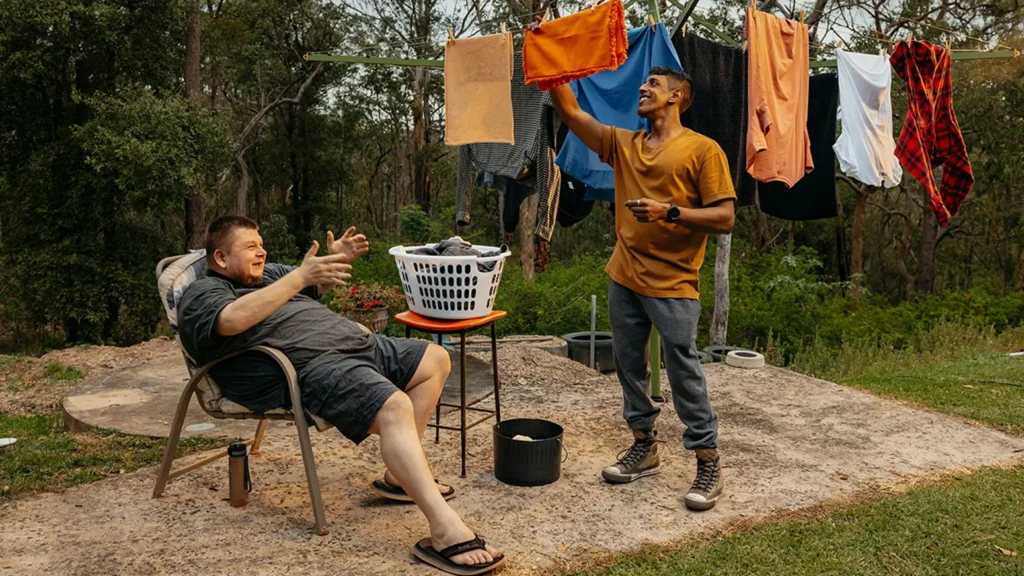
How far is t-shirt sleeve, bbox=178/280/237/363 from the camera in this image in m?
2.69

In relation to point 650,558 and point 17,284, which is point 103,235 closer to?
point 17,284

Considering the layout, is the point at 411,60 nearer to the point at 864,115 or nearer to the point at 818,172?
the point at 818,172

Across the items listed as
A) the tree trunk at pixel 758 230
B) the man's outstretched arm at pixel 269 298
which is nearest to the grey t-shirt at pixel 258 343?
the man's outstretched arm at pixel 269 298

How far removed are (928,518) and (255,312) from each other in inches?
107

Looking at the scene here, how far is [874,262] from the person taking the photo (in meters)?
24.5

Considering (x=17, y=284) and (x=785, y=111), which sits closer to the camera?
(x=785, y=111)

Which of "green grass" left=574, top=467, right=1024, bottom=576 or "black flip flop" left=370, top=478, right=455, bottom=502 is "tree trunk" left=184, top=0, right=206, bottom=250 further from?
"green grass" left=574, top=467, right=1024, bottom=576

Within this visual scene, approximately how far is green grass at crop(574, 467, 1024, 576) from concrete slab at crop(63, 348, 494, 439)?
4.96 feet

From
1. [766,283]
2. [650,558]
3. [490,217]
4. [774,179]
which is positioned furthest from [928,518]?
[490,217]

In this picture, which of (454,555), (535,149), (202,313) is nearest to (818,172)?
(535,149)

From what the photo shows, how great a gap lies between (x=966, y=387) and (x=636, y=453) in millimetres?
3233

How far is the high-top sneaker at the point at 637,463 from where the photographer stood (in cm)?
344

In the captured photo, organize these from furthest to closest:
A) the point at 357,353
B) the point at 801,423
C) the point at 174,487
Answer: the point at 801,423, the point at 174,487, the point at 357,353

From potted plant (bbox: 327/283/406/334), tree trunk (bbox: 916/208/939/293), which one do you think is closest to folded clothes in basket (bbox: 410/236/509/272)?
potted plant (bbox: 327/283/406/334)
